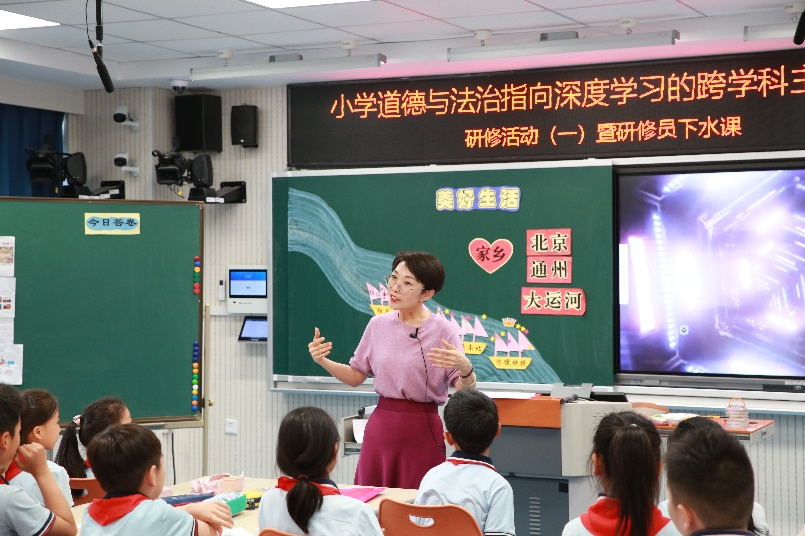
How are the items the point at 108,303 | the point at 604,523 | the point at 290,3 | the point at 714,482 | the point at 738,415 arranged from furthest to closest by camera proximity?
the point at 108,303 < the point at 290,3 < the point at 738,415 < the point at 604,523 < the point at 714,482

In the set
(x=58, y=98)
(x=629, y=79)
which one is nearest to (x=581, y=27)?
(x=629, y=79)

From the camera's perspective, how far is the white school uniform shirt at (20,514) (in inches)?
112

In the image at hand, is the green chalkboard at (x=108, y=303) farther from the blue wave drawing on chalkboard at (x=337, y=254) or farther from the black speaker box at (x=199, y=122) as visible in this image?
the black speaker box at (x=199, y=122)

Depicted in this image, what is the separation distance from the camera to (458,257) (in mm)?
6277

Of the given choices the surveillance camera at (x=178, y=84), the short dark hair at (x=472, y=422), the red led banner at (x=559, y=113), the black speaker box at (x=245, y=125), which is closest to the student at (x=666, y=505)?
the short dark hair at (x=472, y=422)

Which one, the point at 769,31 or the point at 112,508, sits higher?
the point at 769,31

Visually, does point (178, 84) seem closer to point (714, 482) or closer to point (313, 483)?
point (313, 483)

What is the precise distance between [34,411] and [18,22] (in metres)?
2.96

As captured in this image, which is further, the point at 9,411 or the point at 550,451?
the point at 550,451

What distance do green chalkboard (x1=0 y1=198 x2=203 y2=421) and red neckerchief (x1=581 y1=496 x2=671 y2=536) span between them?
3426 millimetres

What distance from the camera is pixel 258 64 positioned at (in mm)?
6230

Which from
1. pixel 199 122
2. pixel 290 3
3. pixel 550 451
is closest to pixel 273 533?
pixel 550 451

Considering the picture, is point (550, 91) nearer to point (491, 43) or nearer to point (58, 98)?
point (491, 43)

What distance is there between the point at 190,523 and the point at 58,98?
5094mm
